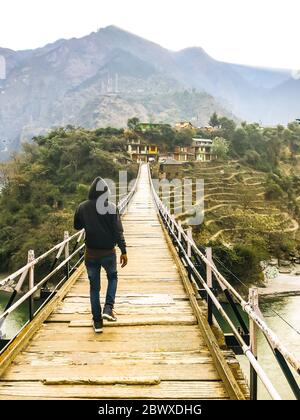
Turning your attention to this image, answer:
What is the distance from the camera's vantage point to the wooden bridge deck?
3375 mm

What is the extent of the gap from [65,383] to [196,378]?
106 centimetres

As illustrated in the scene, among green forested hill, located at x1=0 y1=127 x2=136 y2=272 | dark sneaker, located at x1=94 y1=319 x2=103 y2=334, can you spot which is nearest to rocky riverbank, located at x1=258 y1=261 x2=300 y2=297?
green forested hill, located at x1=0 y1=127 x2=136 y2=272

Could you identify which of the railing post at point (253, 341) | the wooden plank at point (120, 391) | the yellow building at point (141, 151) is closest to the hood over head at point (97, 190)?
the wooden plank at point (120, 391)

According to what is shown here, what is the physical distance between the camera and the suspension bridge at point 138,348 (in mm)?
3258

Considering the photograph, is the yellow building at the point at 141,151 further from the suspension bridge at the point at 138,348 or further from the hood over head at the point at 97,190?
the hood over head at the point at 97,190

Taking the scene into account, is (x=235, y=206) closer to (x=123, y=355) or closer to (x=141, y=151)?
(x=141, y=151)

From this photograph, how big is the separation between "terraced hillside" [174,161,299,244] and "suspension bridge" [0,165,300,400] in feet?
94.0

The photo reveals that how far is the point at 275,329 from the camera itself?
75.9 ft

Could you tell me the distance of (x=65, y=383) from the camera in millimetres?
3467

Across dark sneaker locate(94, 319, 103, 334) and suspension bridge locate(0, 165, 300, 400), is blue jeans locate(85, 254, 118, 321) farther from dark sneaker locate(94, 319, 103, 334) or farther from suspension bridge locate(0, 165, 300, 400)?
suspension bridge locate(0, 165, 300, 400)

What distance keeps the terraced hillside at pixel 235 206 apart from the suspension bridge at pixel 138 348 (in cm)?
2864

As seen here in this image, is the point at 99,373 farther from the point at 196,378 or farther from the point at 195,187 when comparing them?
the point at 195,187

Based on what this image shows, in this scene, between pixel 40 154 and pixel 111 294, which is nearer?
pixel 111 294
